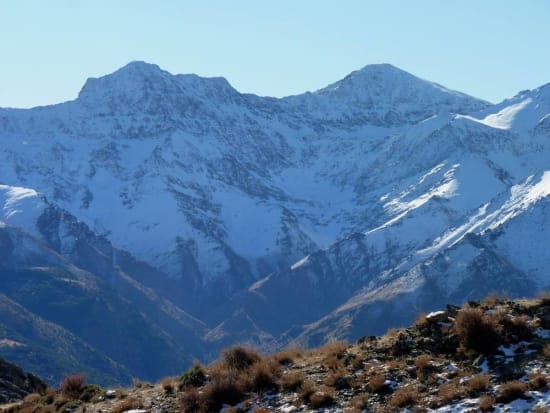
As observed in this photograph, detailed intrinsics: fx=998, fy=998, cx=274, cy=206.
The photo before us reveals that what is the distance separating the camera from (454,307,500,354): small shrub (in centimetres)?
2731

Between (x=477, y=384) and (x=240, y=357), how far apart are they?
9.08 meters

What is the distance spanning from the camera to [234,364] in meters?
31.0

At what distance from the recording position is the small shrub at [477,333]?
27.3 meters

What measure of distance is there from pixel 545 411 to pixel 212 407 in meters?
9.46

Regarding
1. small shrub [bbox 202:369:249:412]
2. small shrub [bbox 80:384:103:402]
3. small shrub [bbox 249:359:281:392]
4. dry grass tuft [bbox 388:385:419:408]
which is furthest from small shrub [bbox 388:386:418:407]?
small shrub [bbox 80:384:103:402]

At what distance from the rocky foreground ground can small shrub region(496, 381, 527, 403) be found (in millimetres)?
26

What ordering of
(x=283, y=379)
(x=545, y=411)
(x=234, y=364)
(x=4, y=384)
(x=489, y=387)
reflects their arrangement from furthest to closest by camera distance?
(x=4, y=384)
(x=234, y=364)
(x=283, y=379)
(x=489, y=387)
(x=545, y=411)

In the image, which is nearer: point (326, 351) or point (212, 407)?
point (212, 407)

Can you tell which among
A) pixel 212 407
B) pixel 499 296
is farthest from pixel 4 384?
pixel 499 296

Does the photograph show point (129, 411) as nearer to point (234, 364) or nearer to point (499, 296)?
point (234, 364)

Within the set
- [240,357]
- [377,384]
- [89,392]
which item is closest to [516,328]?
[377,384]

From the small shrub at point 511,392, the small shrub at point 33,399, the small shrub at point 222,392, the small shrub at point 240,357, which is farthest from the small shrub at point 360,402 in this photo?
the small shrub at point 33,399

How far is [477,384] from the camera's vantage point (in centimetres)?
2469

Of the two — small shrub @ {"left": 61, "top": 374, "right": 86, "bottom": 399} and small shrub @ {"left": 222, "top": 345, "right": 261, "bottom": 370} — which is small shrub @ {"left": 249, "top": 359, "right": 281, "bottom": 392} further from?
small shrub @ {"left": 61, "top": 374, "right": 86, "bottom": 399}
